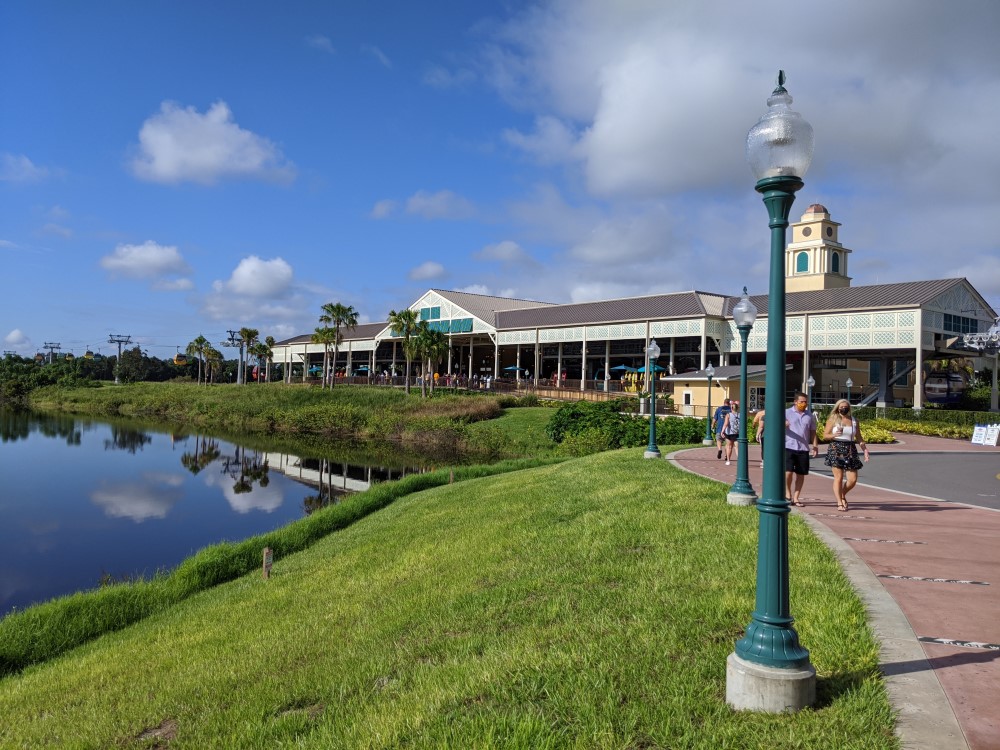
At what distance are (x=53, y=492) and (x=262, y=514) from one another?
9.63m

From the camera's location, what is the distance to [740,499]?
1009 centimetres

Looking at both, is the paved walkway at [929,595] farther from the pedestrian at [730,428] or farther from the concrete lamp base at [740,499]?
the pedestrian at [730,428]

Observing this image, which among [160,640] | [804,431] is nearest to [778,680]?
[804,431]

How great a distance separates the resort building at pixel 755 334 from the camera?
35875 mm

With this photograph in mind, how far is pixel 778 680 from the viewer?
405 centimetres

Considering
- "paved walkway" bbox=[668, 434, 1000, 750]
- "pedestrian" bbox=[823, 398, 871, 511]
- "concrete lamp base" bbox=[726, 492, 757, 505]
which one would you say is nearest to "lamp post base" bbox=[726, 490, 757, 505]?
"concrete lamp base" bbox=[726, 492, 757, 505]

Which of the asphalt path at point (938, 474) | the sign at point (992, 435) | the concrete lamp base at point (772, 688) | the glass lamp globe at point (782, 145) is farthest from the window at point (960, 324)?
the concrete lamp base at point (772, 688)

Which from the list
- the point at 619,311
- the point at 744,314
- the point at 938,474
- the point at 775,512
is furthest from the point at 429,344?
the point at 775,512

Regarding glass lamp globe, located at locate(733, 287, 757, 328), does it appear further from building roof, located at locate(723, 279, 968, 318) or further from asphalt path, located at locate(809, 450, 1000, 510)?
building roof, located at locate(723, 279, 968, 318)

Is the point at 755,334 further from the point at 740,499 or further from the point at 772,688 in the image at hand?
the point at 772,688

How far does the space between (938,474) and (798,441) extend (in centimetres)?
836

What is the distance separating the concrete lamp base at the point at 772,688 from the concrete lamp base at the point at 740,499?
19.9ft

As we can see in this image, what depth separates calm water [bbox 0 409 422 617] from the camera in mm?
16812

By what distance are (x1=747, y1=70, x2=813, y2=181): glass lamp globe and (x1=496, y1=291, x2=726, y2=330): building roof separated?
126 ft
